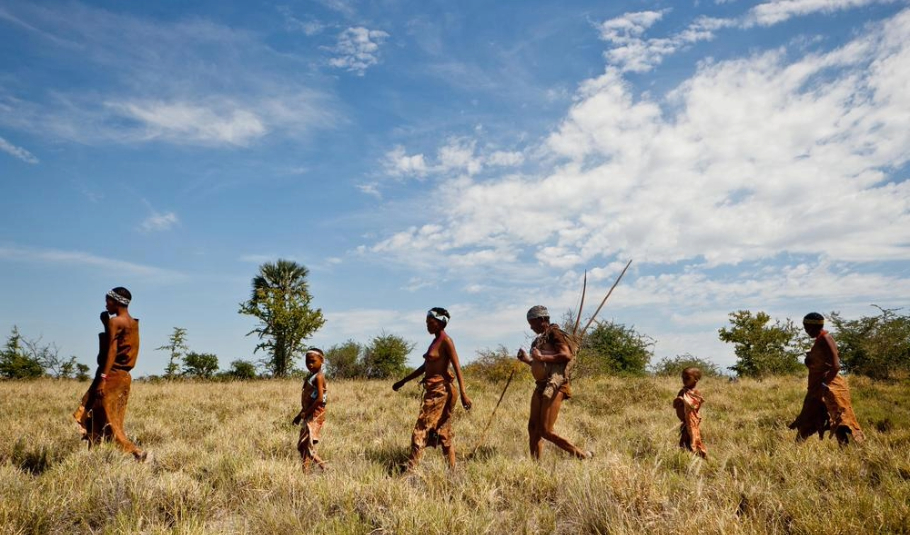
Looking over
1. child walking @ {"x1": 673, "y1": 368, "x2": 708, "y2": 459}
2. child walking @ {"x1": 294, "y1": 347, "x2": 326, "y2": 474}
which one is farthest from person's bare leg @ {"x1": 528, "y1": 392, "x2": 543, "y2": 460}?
child walking @ {"x1": 294, "y1": 347, "x2": 326, "y2": 474}

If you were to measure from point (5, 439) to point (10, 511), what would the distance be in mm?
4325

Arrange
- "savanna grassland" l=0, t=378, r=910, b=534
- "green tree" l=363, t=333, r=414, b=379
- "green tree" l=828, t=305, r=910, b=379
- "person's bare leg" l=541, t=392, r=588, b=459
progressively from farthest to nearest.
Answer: "green tree" l=363, t=333, r=414, b=379, "green tree" l=828, t=305, r=910, b=379, "person's bare leg" l=541, t=392, r=588, b=459, "savanna grassland" l=0, t=378, r=910, b=534

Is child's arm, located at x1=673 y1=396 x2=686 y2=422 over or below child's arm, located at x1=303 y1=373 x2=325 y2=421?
below

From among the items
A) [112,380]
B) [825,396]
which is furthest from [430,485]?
[825,396]

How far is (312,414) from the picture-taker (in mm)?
6320

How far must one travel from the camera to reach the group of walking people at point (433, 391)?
605 cm

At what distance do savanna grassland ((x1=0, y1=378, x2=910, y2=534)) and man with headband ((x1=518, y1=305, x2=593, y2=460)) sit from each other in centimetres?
29

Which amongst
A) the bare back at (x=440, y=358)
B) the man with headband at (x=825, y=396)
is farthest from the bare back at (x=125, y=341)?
the man with headband at (x=825, y=396)

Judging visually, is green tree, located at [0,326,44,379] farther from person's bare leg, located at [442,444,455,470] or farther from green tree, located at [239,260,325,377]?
person's bare leg, located at [442,444,455,470]

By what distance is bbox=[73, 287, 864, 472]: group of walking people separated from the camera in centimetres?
605

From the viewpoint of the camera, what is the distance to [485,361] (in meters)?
22.0

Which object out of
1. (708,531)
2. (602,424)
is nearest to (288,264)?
(602,424)

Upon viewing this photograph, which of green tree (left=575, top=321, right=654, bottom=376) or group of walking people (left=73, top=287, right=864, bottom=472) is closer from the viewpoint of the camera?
group of walking people (left=73, top=287, right=864, bottom=472)

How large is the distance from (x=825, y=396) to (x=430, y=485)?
5528mm
